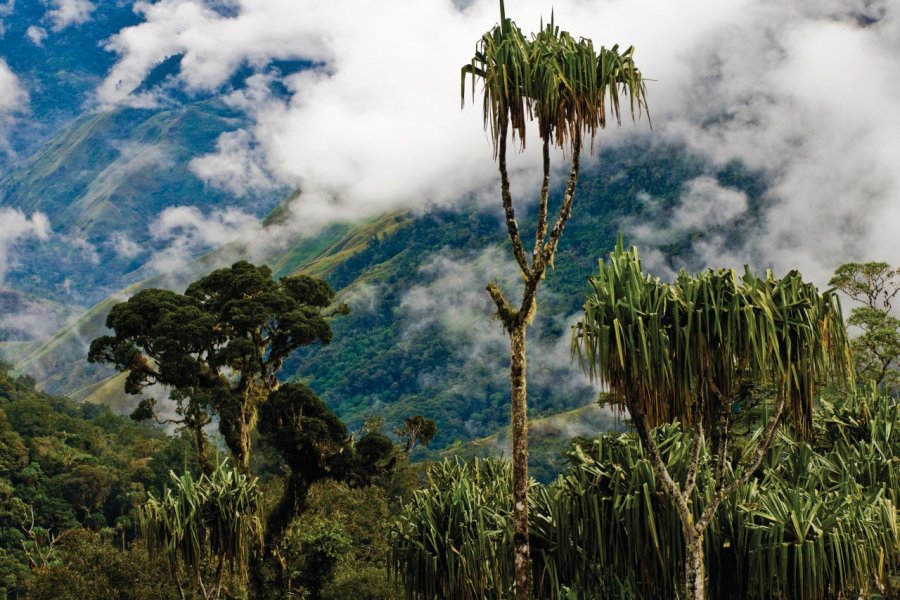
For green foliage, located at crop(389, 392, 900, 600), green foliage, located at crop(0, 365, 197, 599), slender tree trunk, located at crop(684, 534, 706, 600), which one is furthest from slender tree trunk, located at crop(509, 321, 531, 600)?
green foliage, located at crop(0, 365, 197, 599)

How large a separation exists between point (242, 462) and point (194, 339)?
3373 mm

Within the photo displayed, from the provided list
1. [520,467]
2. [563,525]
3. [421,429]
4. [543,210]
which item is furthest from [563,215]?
[421,429]

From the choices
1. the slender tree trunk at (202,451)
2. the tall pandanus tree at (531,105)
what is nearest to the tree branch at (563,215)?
the tall pandanus tree at (531,105)

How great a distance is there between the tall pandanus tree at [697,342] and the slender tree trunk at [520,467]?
100cm

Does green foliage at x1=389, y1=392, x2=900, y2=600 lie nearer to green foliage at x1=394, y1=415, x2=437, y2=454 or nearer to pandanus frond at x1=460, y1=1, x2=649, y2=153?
pandanus frond at x1=460, y1=1, x2=649, y2=153

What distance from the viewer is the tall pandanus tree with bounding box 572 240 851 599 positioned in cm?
1109

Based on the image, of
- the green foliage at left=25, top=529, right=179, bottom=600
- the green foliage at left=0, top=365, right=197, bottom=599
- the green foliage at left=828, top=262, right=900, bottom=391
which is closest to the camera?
the green foliage at left=25, top=529, right=179, bottom=600

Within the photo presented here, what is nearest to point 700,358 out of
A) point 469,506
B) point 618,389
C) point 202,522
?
point 618,389

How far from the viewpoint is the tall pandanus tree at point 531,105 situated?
11898 millimetres

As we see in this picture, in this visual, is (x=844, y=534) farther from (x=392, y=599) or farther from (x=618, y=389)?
(x=392, y=599)

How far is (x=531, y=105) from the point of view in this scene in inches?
480

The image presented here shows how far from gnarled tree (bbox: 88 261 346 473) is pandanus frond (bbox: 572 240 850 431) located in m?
13.6

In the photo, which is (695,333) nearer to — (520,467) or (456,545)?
(520,467)

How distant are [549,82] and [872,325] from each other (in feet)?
71.5
